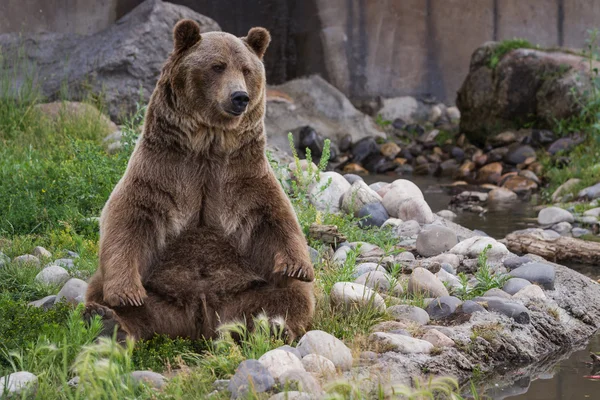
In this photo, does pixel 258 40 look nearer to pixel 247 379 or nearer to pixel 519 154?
pixel 247 379

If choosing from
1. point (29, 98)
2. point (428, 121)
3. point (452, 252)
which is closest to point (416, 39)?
point (428, 121)

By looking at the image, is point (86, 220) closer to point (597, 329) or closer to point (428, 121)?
point (597, 329)

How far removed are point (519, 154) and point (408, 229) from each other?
6470 mm

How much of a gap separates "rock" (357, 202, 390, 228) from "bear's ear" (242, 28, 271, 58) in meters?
3.07

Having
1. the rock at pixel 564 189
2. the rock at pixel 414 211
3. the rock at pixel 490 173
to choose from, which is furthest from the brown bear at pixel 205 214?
the rock at pixel 490 173

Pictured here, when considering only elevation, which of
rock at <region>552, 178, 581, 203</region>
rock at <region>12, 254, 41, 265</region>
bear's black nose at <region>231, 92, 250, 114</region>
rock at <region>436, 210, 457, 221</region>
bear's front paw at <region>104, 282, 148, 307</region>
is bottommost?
rock at <region>552, 178, 581, 203</region>

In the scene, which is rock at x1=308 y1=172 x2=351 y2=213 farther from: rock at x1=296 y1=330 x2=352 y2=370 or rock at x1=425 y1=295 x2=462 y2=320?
rock at x1=296 y1=330 x2=352 y2=370

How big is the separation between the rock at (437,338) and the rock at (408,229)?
2.60m

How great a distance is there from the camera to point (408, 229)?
7.38m

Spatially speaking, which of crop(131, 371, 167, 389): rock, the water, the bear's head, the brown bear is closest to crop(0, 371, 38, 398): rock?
crop(131, 371, 167, 389): rock

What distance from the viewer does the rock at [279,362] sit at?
3.76 meters

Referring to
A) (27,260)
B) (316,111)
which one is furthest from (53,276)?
(316,111)

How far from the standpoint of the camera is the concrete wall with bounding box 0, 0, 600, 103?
54.6 ft

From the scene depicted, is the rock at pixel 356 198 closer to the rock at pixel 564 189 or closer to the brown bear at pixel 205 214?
the brown bear at pixel 205 214
